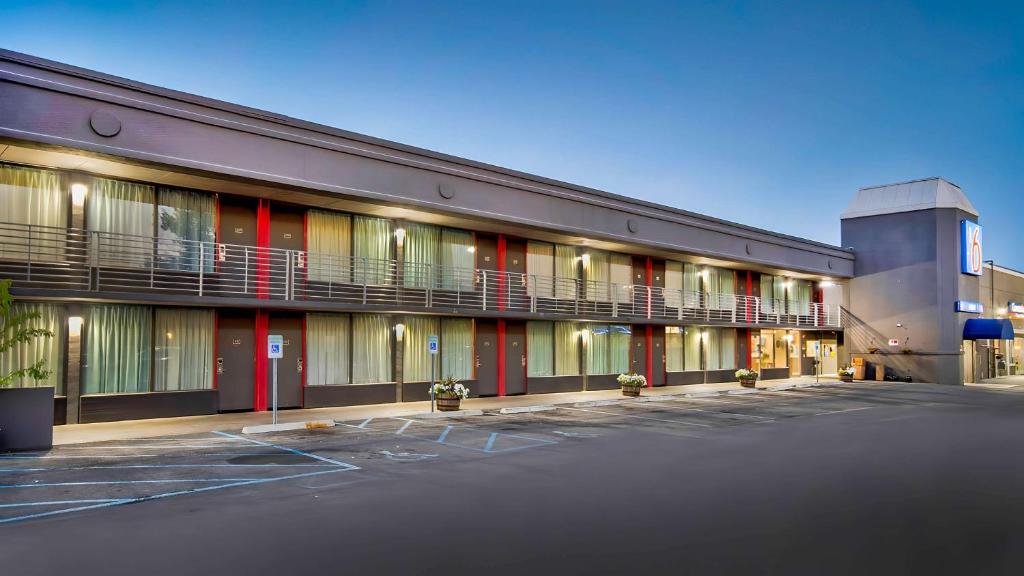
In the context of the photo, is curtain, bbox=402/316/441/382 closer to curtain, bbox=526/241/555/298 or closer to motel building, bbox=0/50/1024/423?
motel building, bbox=0/50/1024/423

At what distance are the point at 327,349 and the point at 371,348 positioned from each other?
64.1 inches

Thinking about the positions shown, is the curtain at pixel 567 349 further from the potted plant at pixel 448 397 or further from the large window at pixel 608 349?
the potted plant at pixel 448 397

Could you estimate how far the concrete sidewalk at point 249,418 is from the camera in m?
16.1

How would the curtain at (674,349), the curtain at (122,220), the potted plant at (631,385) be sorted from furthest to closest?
the curtain at (674,349), the potted plant at (631,385), the curtain at (122,220)

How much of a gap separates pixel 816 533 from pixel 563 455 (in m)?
6.35

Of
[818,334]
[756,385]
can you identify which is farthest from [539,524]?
[818,334]

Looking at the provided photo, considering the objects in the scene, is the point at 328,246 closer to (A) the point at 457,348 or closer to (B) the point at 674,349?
(A) the point at 457,348

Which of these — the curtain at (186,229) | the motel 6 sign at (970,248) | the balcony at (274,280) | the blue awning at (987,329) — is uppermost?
the motel 6 sign at (970,248)

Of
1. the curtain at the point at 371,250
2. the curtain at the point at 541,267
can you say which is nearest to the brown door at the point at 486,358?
the curtain at the point at 541,267

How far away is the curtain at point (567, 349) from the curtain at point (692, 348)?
28.5 feet

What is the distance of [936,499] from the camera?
10.1 meters

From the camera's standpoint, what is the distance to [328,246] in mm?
23297

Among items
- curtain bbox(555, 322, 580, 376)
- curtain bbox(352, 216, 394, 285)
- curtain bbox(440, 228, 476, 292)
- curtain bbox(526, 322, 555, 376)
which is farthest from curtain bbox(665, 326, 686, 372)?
curtain bbox(352, 216, 394, 285)

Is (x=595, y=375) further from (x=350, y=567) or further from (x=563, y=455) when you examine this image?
(x=350, y=567)
